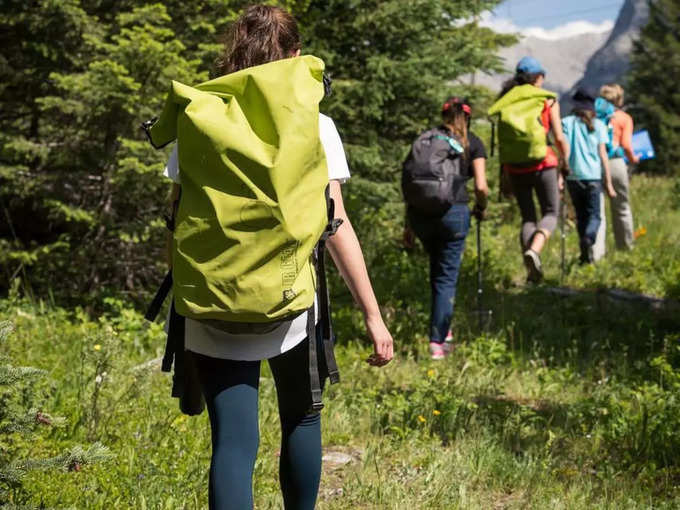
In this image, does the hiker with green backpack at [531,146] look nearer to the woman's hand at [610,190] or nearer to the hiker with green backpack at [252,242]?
the woman's hand at [610,190]

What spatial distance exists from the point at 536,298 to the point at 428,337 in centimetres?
176

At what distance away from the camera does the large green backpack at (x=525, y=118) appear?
7.09m

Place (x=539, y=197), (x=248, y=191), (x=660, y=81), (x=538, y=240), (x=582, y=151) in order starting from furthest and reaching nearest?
(x=660, y=81) → (x=582, y=151) → (x=539, y=197) → (x=538, y=240) → (x=248, y=191)

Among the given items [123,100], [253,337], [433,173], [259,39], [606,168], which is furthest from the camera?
[606,168]

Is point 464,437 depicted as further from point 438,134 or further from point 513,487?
point 438,134

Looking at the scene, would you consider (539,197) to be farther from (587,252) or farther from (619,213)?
(619,213)

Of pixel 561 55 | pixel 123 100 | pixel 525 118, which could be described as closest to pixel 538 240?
pixel 525 118

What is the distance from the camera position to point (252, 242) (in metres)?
2.22

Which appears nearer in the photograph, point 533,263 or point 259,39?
point 259,39

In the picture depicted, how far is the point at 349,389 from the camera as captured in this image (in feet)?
17.2

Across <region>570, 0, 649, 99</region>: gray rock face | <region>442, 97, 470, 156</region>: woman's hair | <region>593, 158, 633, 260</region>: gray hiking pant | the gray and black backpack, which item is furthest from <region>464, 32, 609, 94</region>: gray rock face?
the gray and black backpack

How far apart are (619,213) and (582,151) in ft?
5.81

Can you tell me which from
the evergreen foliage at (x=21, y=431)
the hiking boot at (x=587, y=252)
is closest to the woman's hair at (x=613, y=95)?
the hiking boot at (x=587, y=252)

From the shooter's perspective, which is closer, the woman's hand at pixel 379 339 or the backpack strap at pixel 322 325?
the backpack strap at pixel 322 325
